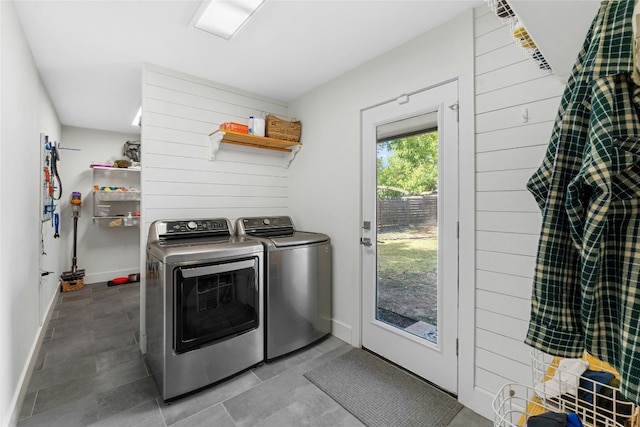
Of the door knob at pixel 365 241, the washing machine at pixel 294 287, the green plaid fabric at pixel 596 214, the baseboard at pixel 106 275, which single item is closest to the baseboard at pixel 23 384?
the washing machine at pixel 294 287

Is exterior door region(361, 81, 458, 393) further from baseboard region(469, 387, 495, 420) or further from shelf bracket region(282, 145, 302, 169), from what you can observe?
shelf bracket region(282, 145, 302, 169)

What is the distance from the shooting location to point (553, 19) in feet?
2.78

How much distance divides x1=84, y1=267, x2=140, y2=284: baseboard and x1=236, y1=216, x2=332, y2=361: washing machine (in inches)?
135

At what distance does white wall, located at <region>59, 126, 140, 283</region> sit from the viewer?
4.51 m

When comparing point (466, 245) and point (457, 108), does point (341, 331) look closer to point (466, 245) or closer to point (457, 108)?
point (466, 245)

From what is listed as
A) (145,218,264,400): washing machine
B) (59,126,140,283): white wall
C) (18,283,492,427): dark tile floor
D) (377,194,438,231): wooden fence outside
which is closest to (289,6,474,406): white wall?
(377,194,438,231): wooden fence outside

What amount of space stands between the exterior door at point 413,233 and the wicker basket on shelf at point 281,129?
893mm

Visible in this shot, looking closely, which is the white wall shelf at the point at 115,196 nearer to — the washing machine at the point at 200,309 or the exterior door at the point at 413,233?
the washing machine at the point at 200,309

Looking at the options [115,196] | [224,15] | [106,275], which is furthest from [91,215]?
[224,15]

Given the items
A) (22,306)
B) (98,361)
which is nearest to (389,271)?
(98,361)

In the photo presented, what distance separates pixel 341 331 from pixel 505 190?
6.05 feet

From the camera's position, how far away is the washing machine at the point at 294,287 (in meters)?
2.35

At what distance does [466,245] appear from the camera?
1.86 metres

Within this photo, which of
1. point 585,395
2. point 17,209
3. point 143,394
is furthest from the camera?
point 143,394
